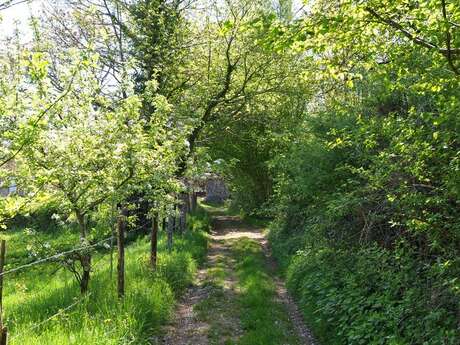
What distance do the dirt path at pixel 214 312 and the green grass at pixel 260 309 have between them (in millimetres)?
147

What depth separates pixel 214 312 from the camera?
340 inches

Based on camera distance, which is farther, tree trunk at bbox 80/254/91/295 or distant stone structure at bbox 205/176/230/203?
distant stone structure at bbox 205/176/230/203

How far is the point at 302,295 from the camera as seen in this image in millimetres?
8961

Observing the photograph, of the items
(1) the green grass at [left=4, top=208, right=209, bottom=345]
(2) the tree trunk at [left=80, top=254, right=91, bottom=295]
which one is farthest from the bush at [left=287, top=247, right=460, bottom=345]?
(2) the tree trunk at [left=80, top=254, right=91, bottom=295]

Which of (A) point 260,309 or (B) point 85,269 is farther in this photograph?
(A) point 260,309

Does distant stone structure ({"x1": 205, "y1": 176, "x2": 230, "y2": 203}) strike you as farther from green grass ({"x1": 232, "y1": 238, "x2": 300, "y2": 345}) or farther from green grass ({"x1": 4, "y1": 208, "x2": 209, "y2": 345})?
green grass ({"x1": 4, "y1": 208, "x2": 209, "y2": 345})

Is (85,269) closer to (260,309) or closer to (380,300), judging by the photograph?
(260,309)

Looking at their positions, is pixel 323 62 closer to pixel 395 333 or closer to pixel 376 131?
pixel 376 131

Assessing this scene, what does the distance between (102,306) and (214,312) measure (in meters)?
2.46

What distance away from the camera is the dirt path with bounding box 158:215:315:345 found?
7.33 metres

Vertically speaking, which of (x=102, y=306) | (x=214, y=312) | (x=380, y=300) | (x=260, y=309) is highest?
(x=380, y=300)

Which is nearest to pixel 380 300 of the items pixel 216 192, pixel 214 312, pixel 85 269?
pixel 214 312

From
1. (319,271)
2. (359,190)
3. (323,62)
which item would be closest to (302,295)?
(319,271)

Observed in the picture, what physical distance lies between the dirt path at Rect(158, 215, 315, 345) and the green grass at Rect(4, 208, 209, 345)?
32cm
